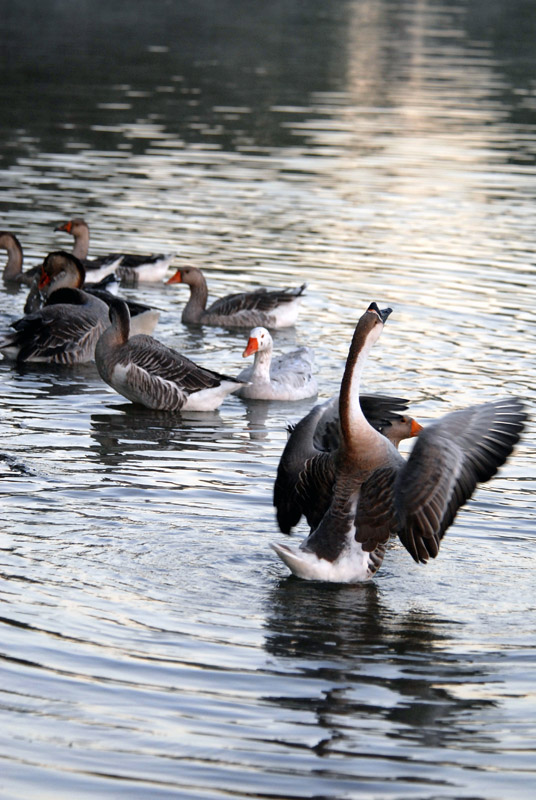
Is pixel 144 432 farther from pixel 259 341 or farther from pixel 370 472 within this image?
pixel 370 472

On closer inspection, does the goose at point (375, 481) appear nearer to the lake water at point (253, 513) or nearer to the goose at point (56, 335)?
the lake water at point (253, 513)

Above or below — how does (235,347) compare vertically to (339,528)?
below

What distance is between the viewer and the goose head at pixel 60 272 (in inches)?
687

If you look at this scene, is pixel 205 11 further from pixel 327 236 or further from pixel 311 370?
pixel 311 370

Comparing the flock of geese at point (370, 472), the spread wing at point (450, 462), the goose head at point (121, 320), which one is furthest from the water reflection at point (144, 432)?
the spread wing at point (450, 462)

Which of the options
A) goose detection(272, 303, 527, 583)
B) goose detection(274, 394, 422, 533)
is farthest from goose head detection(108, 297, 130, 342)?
goose detection(272, 303, 527, 583)

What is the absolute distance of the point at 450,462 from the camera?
27.3 feet

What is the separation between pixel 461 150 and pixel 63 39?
26511 millimetres

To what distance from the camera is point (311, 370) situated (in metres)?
14.9

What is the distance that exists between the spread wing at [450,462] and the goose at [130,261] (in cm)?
1146

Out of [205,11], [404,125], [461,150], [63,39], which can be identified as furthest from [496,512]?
[205,11]

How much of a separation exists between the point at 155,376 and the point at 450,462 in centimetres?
602

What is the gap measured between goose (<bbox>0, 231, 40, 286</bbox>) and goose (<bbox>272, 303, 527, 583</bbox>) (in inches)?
420

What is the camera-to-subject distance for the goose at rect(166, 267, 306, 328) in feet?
56.1
